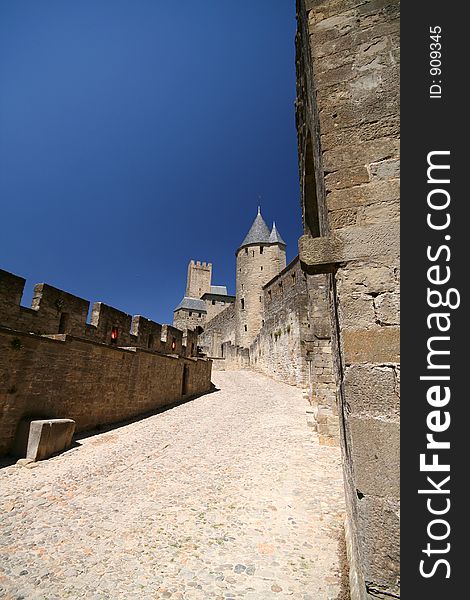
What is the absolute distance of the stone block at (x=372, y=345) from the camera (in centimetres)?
162

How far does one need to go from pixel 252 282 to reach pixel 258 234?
692 cm

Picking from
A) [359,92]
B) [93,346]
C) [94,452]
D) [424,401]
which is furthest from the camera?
[93,346]

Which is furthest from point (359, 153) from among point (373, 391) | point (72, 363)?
point (72, 363)

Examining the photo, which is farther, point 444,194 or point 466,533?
point 444,194

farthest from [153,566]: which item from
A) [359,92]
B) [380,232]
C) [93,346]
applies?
[93,346]

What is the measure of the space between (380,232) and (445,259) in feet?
1.29

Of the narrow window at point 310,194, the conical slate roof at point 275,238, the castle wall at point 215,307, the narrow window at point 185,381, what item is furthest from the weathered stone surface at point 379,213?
A: the castle wall at point 215,307

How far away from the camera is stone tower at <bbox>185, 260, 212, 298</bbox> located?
55.1 metres

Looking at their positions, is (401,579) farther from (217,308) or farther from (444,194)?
(217,308)

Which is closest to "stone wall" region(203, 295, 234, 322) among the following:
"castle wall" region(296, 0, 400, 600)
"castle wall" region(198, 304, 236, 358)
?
"castle wall" region(198, 304, 236, 358)

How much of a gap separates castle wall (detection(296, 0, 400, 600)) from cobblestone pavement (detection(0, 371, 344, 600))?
1046 millimetres

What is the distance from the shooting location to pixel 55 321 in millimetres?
7633

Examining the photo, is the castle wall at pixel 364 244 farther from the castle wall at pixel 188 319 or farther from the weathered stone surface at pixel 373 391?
the castle wall at pixel 188 319

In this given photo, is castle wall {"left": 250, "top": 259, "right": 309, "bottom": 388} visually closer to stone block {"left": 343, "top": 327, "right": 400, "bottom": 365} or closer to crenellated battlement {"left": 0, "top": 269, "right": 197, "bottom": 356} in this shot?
crenellated battlement {"left": 0, "top": 269, "right": 197, "bottom": 356}
